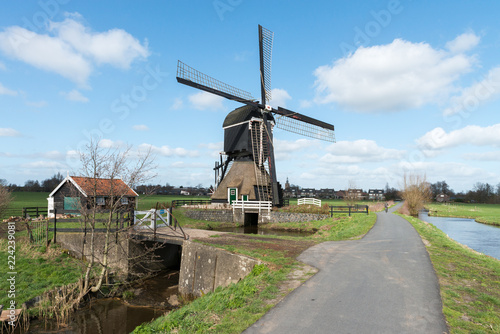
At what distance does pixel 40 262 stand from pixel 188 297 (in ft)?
26.7

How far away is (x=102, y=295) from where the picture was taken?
12594mm

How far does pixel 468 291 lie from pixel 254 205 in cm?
2701

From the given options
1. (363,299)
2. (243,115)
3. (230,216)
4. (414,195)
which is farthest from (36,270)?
(414,195)

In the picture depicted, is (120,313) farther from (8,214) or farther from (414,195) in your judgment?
(414,195)

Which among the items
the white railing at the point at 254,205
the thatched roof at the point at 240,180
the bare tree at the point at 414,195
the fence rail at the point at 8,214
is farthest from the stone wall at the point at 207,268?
the bare tree at the point at 414,195

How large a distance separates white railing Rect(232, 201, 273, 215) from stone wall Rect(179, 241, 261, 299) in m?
20.6

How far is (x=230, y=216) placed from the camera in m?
34.3

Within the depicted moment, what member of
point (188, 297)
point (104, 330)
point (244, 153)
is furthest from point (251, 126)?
point (104, 330)

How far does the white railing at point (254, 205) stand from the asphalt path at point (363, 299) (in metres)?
22.0

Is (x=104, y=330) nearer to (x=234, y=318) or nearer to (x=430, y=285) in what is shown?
(x=234, y=318)

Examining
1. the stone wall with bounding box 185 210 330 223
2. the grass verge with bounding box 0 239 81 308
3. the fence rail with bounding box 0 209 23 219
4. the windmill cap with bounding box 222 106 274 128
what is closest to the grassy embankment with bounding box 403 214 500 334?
the grass verge with bounding box 0 239 81 308

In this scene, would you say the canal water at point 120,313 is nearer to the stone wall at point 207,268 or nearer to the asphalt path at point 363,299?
the stone wall at point 207,268

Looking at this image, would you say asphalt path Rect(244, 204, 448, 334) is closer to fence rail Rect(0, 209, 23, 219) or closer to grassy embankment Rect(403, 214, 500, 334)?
grassy embankment Rect(403, 214, 500, 334)

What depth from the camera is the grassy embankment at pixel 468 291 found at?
5550mm
